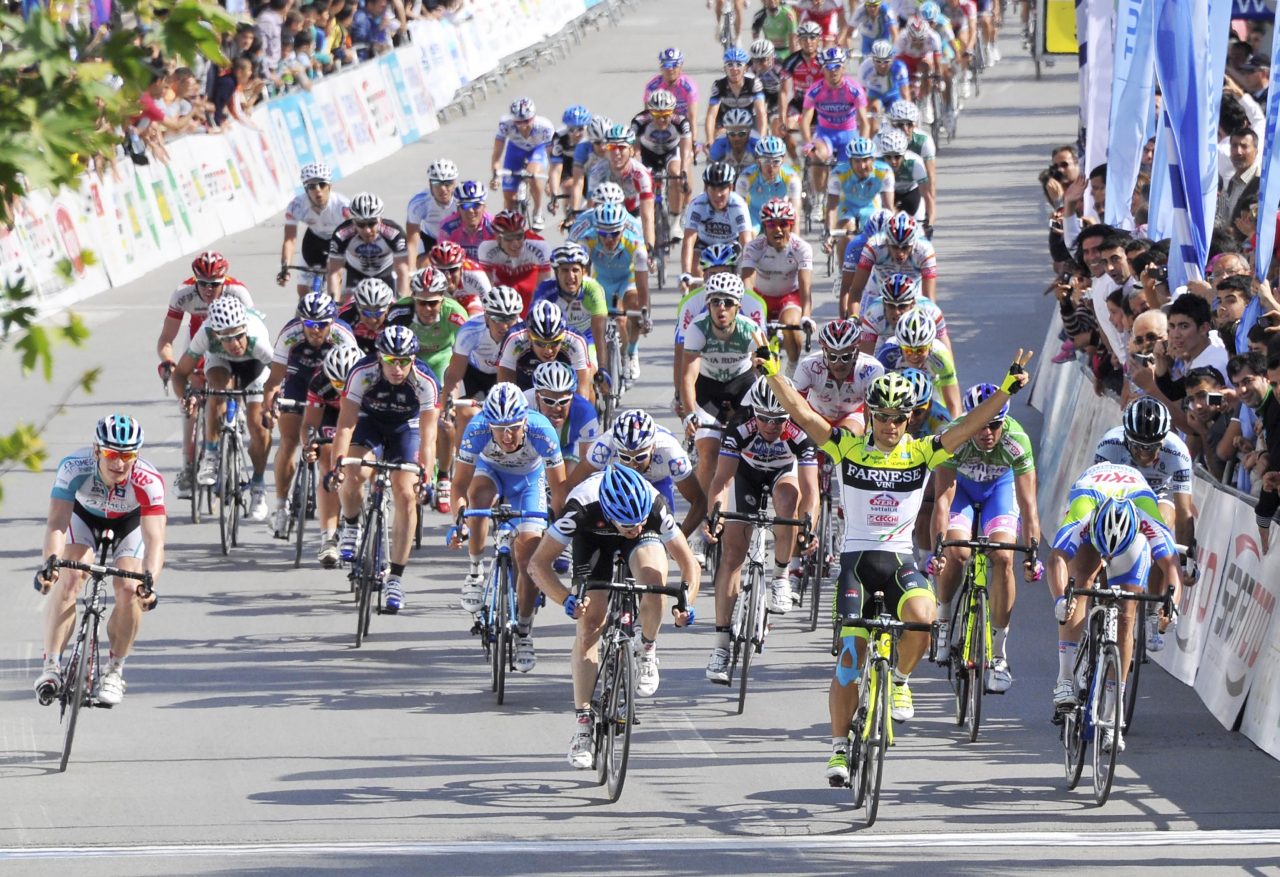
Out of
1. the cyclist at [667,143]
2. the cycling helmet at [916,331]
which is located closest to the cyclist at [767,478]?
the cycling helmet at [916,331]

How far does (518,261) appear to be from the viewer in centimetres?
1895

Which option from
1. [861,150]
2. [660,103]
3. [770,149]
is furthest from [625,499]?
[660,103]

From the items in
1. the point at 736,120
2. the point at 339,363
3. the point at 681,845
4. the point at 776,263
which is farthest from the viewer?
the point at 736,120

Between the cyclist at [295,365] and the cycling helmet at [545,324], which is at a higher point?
the cycling helmet at [545,324]

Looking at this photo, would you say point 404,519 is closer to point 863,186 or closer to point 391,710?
point 391,710

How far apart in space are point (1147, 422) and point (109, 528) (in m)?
5.43

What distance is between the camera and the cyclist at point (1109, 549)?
36.7 ft

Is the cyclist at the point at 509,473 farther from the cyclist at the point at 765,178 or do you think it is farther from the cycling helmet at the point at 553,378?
the cyclist at the point at 765,178

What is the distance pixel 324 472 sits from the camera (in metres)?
15.6

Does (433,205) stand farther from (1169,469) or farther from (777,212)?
(1169,469)

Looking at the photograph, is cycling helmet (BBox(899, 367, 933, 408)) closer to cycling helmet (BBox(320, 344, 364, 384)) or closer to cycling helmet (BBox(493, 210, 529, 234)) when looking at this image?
cycling helmet (BBox(320, 344, 364, 384))

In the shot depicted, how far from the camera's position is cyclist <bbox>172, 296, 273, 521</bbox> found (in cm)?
1658

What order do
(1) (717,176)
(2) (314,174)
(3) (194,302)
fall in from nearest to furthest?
(3) (194,302) → (1) (717,176) → (2) (314,174)

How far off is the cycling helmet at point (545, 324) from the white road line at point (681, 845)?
16.0 feet
